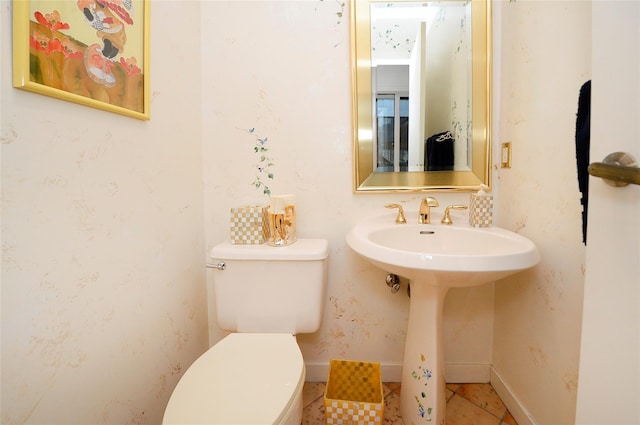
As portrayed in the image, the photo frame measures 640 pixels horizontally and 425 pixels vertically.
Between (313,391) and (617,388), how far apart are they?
111 centimetres

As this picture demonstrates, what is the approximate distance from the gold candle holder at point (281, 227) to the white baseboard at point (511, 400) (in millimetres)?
1039

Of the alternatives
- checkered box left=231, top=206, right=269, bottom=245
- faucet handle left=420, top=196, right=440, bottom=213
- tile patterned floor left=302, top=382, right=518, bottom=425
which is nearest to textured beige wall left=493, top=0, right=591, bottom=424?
tile patterned floor left=302, top=382, right=518, bottom=425

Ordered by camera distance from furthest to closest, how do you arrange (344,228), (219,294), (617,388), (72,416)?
(344,228), (219,294), (72,416), (617,388)

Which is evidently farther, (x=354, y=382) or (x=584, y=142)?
(x=354, y=382)

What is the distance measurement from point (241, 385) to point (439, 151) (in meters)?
1.11

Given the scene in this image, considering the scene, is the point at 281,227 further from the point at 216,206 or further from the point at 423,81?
the point at 423,81

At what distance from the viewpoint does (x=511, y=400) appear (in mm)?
1111

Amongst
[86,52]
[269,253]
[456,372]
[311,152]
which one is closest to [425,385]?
[456,372]

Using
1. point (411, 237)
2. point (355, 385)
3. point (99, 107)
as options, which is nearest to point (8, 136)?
point (99, 107)

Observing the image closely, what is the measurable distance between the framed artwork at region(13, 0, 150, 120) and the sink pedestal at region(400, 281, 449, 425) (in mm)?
1091

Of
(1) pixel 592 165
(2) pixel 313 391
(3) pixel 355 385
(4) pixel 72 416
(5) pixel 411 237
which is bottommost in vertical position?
(2) pixel 313 391

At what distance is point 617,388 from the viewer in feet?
1.29

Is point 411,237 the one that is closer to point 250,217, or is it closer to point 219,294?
point 250,217

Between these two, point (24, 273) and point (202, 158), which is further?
point (202, 158)
